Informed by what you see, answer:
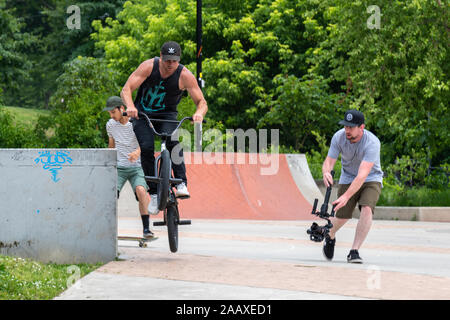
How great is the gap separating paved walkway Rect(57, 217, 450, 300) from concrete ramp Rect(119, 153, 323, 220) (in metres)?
3.24

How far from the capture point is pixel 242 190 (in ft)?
52.2

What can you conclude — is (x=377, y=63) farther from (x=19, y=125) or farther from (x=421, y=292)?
(x=421, y=292)

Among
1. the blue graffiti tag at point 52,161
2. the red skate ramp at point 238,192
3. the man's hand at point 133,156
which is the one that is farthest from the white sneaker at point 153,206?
the red skate ramp at point 238,192

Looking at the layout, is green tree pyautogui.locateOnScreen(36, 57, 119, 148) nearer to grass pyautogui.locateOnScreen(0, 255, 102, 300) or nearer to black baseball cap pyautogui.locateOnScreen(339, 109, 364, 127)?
grass pyautogui.locateOnScreen(0, 255, 102, 300)

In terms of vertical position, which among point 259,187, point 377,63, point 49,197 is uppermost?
point 377,63

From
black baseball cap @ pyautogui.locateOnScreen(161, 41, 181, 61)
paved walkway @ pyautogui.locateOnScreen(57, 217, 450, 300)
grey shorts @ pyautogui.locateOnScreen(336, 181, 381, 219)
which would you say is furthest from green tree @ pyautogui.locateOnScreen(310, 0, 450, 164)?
black baseball cap @ pyautogui.locateOnScreen(161, 41, 181, 61)

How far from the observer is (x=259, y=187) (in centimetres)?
1616

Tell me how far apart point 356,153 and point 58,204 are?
10.2 feet

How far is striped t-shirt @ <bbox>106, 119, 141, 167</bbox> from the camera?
31.6ft

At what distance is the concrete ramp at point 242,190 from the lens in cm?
1552

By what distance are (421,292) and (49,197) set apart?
3.74 metres

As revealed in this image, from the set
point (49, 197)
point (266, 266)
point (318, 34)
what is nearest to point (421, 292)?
point (266, 266)

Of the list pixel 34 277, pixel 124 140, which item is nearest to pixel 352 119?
pixel 124 140

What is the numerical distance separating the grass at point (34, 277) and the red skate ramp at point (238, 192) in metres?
7.86
